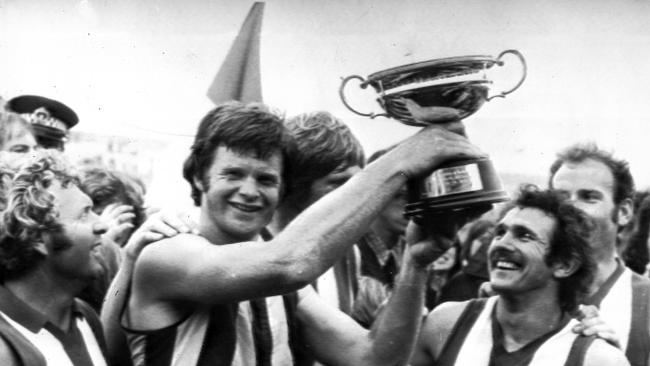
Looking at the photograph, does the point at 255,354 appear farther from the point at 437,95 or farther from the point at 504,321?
the point at 504,321

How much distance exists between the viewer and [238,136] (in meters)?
2.99

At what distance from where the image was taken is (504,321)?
3.88 metres

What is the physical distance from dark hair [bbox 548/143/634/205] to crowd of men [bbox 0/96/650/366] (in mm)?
601

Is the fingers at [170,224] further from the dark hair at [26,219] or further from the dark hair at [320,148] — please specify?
the dark hair at [320,148]

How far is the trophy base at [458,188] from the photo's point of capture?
9.22 ft

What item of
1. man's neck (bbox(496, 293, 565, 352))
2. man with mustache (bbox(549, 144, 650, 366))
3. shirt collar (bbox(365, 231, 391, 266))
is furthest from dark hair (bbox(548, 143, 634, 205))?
man's neck (bbox(496, 293, 565, 352))

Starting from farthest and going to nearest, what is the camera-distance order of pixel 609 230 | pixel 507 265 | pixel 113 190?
pixel 113 190, pixel 609 230, pixel 507 265


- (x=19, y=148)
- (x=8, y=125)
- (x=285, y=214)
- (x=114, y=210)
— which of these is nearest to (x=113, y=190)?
(x=114, y=210)

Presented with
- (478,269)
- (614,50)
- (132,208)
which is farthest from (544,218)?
(614,50)

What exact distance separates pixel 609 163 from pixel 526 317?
126cm

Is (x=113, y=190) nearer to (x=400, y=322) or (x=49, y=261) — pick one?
(x=49, y=261)

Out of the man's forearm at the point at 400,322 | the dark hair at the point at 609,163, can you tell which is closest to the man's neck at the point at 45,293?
the man's forearm at the point at 400,322

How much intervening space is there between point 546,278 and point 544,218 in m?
0.25

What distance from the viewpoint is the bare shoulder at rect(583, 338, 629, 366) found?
352 cm
